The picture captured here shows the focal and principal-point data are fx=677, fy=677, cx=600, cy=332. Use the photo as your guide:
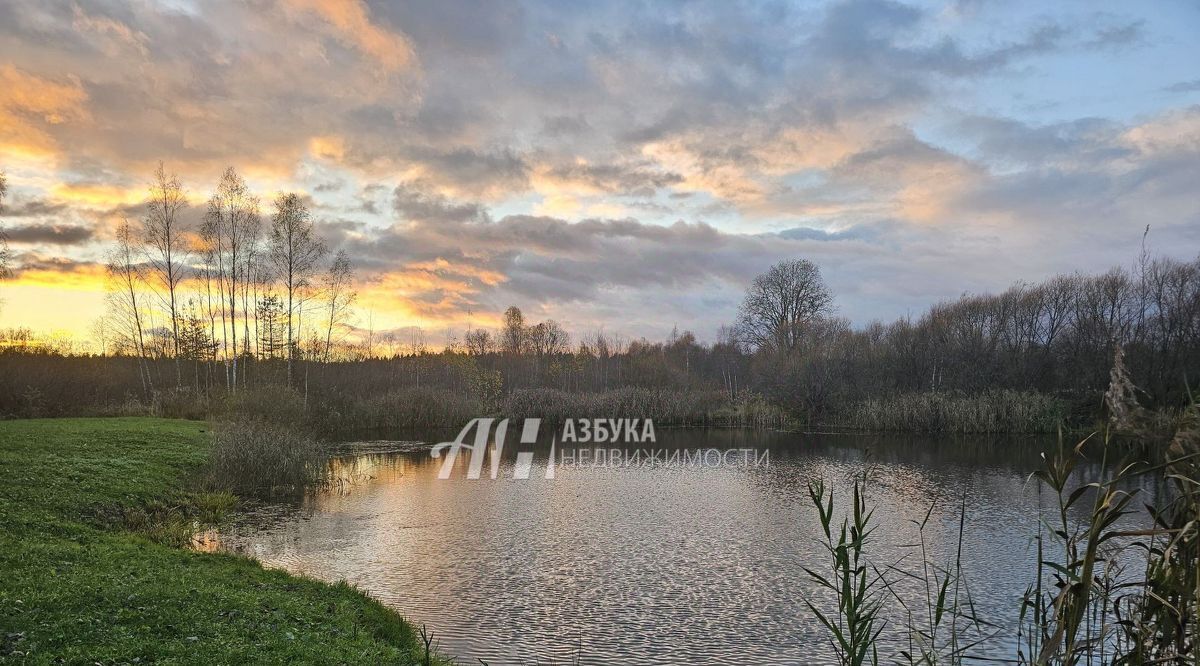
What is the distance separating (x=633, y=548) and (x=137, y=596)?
7.60m

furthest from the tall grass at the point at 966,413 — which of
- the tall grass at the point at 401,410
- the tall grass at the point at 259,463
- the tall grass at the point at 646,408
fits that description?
the tall grass at the point at 259,463

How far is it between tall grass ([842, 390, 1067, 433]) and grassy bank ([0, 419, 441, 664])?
30.7m

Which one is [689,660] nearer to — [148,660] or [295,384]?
[148,660]

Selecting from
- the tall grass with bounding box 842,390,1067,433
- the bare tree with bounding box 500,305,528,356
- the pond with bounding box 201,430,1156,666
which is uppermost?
the bare tree with bounding box 500,305,528,356

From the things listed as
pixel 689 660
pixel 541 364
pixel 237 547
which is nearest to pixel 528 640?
pixel 689 660

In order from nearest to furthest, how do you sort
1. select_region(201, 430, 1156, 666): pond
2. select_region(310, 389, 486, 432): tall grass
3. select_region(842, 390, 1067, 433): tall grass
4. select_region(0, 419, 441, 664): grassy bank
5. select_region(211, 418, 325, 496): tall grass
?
select_region(0, 419, 441, 664): grassy bank
select_region(201, 430, 1156, 666): pond
select_region(211, 418, 325, 496): tall grass
select_region(842, 390, 1067, 433): tall grass
select_region(310, 389, 486, 432): tall grass

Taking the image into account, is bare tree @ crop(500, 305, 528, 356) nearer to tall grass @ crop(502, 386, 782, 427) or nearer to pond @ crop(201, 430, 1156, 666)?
tall grass @ crop(502, 386, 782, 427)

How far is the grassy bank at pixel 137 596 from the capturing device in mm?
5297

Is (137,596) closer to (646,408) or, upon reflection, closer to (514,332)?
(646,408)

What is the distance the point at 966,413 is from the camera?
3288 centimetres

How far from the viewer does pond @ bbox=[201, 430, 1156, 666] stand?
7.93 metres

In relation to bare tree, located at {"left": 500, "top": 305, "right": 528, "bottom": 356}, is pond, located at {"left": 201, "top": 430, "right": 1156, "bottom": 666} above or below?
below

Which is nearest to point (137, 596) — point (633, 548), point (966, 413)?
point (633, 548)

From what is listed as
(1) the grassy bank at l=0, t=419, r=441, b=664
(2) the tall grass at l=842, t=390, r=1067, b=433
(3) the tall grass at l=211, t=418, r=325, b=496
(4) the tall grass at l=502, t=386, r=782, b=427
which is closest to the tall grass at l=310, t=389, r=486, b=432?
(4) the tall grass at l=502, t=386, r=782, b=427
